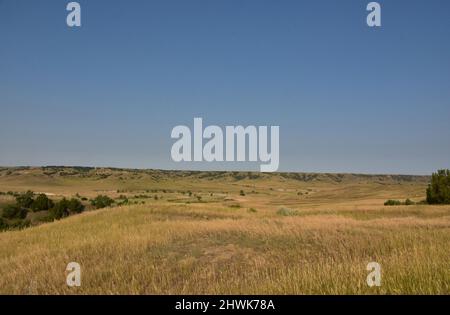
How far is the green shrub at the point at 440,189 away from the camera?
48891 millimetres

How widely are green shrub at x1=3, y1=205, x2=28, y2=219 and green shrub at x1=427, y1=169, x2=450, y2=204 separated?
46365mm

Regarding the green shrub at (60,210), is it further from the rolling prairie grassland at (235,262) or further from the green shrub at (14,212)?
the rolling prairie grassland at (235,262)

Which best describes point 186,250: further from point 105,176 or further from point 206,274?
point 105,176

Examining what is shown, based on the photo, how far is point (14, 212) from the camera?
42531 mm

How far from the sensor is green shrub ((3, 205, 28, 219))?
41.8m

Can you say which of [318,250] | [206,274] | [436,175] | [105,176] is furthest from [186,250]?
[105,176]

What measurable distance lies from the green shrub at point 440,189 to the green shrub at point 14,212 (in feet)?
152

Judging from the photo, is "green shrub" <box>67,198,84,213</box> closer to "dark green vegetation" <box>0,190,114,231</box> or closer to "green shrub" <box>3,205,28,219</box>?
"dark green vegetation" <box>0,190,114,231</box>

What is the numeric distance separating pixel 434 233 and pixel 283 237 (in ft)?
17.6

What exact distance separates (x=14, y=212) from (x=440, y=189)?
47.2m

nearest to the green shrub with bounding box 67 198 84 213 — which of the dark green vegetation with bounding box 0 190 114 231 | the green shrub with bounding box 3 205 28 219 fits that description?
the dark green vegetation with bounding box 0 190 114 231

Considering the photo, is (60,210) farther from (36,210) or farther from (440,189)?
(440,189)

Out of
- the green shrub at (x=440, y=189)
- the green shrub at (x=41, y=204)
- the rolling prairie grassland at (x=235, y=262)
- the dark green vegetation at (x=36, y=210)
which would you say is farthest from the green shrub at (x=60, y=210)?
the green shrub at (x=440, y=189)
